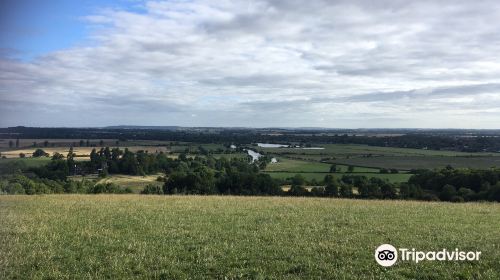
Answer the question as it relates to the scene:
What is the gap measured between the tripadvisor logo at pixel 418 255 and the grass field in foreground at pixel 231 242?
0.24m

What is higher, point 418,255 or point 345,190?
point 418,255

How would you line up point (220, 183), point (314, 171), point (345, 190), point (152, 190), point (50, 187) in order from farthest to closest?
point (314, 171)
point (220, 183)
point (345, 190)
point (152, 190)
point (50, 187)

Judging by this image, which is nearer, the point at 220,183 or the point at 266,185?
the point at 266,185

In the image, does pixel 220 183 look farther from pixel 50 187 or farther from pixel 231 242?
pixel 231 242

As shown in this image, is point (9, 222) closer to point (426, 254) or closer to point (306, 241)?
point (306, 241)

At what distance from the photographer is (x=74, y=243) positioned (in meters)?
10.7

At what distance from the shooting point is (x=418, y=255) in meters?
9.59

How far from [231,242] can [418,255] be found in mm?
4389

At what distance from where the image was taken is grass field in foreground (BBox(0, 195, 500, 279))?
8.32 metres

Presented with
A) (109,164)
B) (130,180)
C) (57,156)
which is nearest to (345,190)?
(130,180)

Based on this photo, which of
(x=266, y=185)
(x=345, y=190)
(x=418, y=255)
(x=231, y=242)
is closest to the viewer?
(x=418, y=255)

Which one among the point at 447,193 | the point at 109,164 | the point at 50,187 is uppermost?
the point at 109,164

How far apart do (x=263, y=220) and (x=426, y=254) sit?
6379 mm

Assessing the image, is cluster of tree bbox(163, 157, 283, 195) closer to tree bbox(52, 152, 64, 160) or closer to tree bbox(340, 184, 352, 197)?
tree bbox(340, 184, 352, 197)
